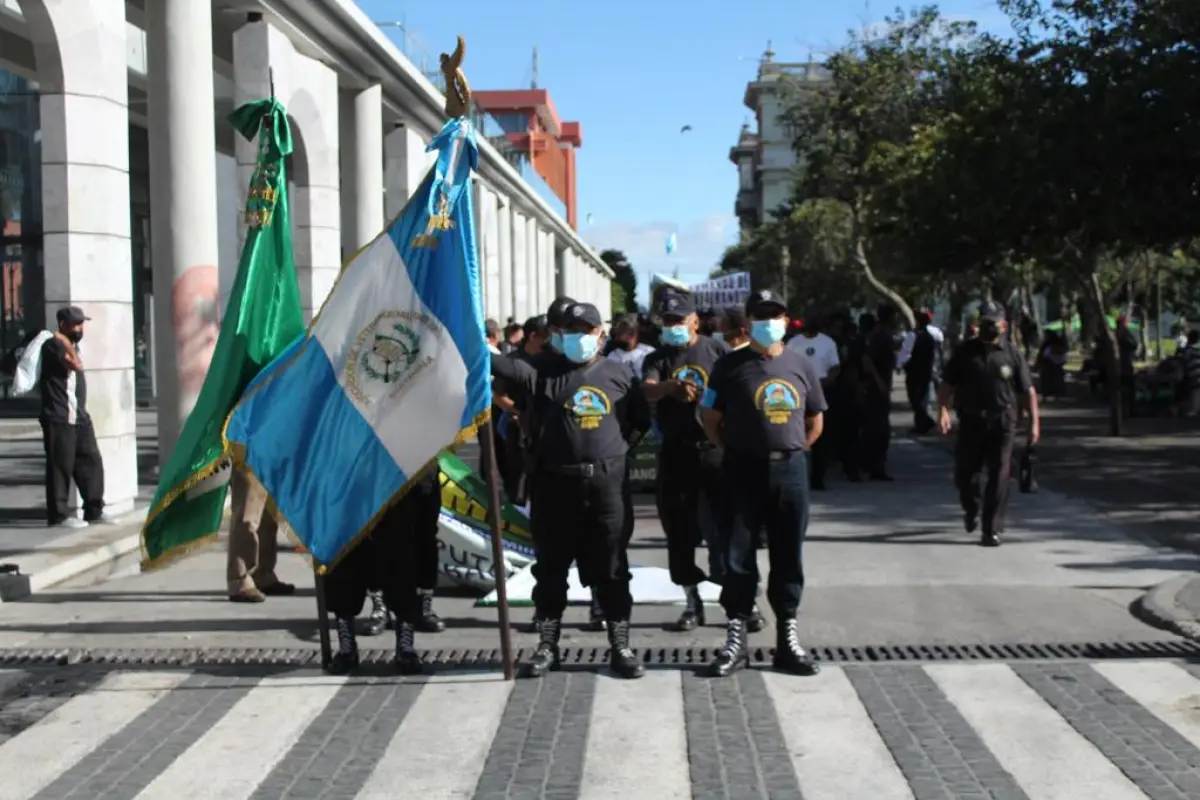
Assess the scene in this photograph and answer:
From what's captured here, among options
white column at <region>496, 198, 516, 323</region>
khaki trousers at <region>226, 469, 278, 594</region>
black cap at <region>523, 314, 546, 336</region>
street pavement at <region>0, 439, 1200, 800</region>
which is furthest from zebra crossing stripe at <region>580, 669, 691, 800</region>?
white column at <region>496, 198, 516, 323</region>

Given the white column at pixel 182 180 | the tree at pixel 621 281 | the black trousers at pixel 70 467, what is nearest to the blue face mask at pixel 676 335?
the black trousers at pixel 70 467

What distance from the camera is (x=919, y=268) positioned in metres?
25.3

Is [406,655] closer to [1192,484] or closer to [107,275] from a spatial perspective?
[107,275]

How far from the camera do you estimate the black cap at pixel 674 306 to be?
8891 mm

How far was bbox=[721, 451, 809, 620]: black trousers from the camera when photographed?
7.80 m

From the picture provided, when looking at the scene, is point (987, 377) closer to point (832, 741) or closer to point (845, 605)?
point (845, 605)

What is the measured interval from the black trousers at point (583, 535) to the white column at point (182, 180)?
803 cm

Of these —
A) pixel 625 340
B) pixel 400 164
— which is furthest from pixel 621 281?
pixel 625 340

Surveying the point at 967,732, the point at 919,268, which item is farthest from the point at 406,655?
the point at 919,268

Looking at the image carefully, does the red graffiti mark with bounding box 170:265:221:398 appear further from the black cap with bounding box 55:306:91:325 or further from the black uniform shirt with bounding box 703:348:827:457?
the black uniform shirt with bounding box 703:348:827:457

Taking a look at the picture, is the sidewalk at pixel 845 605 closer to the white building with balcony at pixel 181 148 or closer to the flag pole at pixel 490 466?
the flag pole at pixel 490 466

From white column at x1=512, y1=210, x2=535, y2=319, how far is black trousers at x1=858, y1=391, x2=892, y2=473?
2569 cm

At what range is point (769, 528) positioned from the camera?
26.0ft

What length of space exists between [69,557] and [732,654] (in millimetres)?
5651
